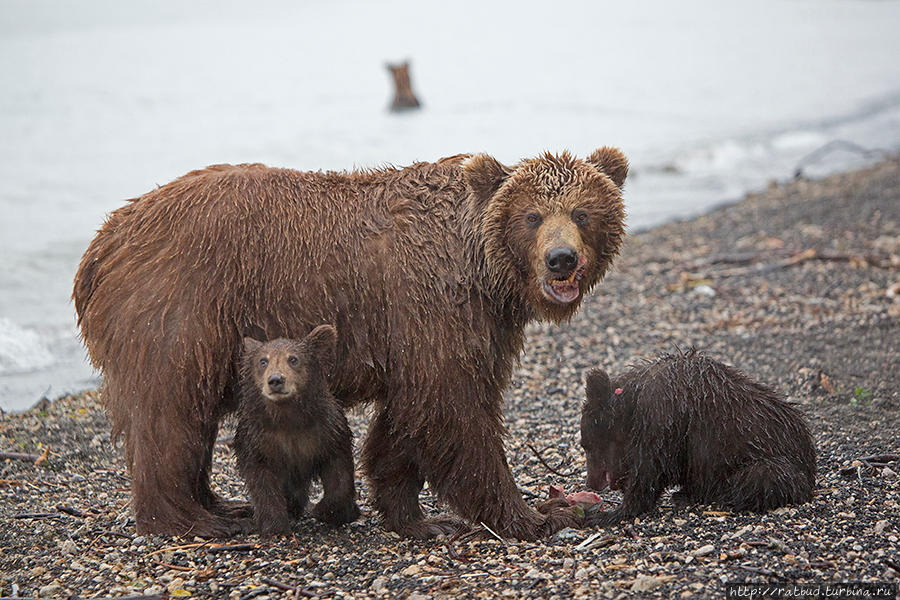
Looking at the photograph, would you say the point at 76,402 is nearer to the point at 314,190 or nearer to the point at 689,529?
the point at 314,190

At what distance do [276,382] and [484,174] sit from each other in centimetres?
172

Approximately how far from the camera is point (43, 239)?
16344 millimetres

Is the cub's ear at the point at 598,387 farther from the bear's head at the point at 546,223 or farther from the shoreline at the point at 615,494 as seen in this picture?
the shoreline at the point at 615,494

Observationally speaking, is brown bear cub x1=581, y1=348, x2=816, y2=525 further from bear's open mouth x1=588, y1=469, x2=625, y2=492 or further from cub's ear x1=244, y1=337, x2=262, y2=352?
cub's ear x1=244, y1=337, x2=262, y2=352

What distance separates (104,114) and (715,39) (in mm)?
30306

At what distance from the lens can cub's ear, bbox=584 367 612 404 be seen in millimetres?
6133

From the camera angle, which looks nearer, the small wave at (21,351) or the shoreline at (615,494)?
the shoreline at (615,494)

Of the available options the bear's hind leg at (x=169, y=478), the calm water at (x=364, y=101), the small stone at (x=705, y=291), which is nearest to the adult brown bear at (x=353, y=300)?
the bear's hind leg at (x=169, y=478)

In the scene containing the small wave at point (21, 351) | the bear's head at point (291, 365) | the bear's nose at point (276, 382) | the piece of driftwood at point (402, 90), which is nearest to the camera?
the bear's nose at point (276, 382)

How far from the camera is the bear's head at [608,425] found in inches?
241

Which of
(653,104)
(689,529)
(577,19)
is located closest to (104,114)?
(653,104)

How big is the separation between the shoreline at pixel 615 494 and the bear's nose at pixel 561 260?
1527 millimetres

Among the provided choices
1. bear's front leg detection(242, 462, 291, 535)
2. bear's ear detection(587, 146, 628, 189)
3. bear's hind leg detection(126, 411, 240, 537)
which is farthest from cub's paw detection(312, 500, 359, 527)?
bear's ear detection(587, 146, 628, 189)

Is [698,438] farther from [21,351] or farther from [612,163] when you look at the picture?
[21,351]
